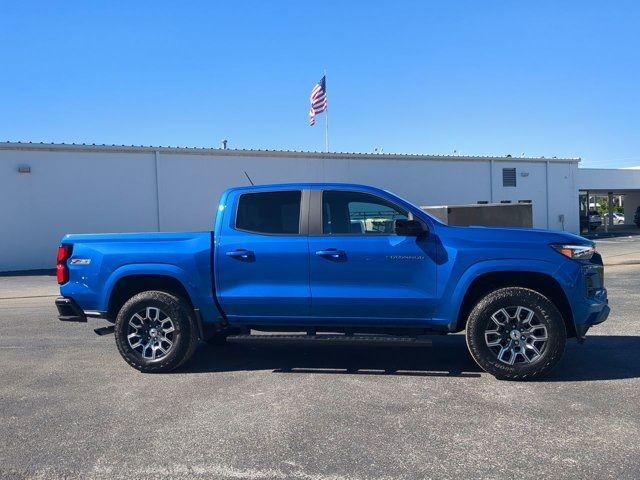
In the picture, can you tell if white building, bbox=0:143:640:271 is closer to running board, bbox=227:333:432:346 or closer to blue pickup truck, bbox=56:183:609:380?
blue pickup truck, bbox=56:183:609:380

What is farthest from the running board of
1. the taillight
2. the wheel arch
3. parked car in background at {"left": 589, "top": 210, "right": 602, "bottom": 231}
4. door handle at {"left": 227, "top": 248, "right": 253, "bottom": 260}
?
parked car in background at {"left": 589, "top": 210, "right": 602, "bottom": 231}

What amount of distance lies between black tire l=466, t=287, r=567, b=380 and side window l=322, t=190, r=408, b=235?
1.24 meters

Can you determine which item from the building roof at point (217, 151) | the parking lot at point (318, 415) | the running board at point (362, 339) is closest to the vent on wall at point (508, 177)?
the building roof at point (217, 151)

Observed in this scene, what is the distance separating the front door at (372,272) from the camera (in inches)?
235

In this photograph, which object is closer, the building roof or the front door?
the front door

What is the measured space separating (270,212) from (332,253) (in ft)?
2.86

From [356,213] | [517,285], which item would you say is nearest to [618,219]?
[517,285]

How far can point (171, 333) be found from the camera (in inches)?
253

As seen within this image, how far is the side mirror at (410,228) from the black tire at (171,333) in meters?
2.39

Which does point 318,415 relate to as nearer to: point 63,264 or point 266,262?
point 266,262

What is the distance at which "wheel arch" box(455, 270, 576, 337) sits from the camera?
5887 millimetres

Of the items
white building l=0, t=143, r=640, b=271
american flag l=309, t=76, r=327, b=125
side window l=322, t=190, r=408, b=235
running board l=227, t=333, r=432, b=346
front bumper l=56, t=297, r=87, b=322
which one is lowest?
running board l=227, t=333, r=432, b=346

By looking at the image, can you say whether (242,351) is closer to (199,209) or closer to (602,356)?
(602,356)

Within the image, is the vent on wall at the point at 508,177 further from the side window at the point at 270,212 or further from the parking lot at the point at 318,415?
the side window at the point at 270,212
